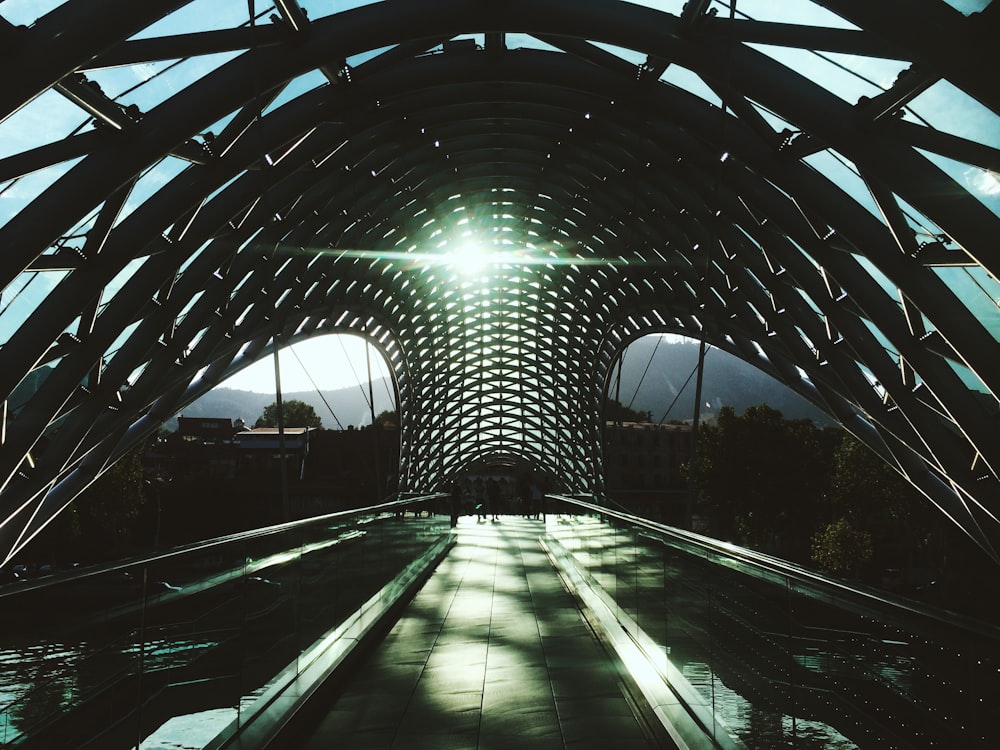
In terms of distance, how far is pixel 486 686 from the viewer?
706cm

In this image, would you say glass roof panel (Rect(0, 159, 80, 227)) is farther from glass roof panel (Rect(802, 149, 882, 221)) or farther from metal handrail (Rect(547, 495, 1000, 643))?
glass roof panel (Rect(802, 149, 882, 221))

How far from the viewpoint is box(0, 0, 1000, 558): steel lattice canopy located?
36.2 ft

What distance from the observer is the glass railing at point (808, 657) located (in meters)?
2.60

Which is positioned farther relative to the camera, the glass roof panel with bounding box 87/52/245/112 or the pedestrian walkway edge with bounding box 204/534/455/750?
the glass roof panel with bounding box 87/52/245/112

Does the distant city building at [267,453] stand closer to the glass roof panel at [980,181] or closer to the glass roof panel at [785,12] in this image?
the glass roof panel at [785,12]

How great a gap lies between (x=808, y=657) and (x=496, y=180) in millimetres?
26702

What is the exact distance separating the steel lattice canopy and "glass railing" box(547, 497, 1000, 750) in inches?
273

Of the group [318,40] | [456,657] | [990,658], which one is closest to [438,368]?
[318,40]

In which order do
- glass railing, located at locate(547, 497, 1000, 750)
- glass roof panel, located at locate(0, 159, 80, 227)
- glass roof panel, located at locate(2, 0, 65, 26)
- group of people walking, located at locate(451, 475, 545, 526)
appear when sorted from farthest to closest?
1. group of people walking, located at locate(451, 475, 545, 526)
2. glass roof panel, located at locate(0, 159, 80, 227)
3. glass roof panel, located at locate(2, 0, 65, 26)
4. glass railing, located at locate(547, 497, 1000, 750)

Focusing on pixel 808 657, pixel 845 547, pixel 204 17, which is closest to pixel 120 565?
pixel 808 657

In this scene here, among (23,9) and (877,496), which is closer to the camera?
(23,9)

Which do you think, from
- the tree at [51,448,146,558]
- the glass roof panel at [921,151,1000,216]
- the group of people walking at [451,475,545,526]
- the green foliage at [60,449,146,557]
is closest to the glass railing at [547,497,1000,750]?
the glass roof panel at [921,151,1000,216]

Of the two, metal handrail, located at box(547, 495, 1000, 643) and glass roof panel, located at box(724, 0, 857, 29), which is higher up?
glass roof panel, located at box(724, 0, 857, 29)

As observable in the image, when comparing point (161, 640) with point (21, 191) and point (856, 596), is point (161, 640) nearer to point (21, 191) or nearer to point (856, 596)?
point (856, 596)
